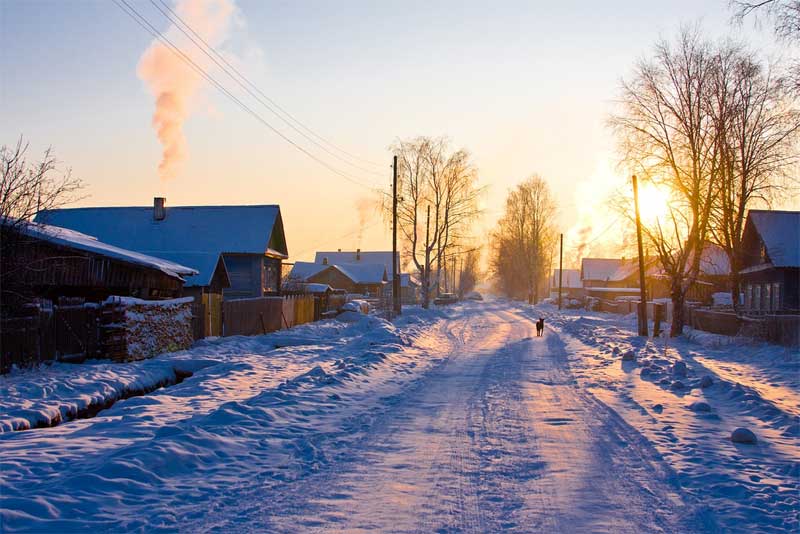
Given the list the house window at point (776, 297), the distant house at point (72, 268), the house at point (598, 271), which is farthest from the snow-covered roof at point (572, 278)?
the distant house at point (72, 268)

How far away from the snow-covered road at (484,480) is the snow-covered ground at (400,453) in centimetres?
3

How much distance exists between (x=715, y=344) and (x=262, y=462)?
73.8 ft

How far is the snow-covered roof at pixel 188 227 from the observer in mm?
39000

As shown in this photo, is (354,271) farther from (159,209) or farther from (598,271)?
(159,209)

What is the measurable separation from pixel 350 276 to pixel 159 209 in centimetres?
3678

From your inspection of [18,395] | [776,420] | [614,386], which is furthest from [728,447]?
[18,395]

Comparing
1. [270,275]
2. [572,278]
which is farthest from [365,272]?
[572,278]

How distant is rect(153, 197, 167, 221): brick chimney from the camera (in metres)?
41.2

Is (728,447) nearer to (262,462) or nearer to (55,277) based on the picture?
(262,462)

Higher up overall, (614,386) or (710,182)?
(710,182)

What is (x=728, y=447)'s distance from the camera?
27.7ft

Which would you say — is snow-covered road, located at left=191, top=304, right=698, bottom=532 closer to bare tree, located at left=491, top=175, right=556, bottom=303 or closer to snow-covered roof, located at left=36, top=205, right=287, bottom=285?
snow-covered roof, located at left=36, top=205, right=287, bottom=285

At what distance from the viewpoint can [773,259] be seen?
35.6 metres

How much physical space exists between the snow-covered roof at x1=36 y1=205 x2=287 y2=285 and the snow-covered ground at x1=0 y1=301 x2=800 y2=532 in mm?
23745
